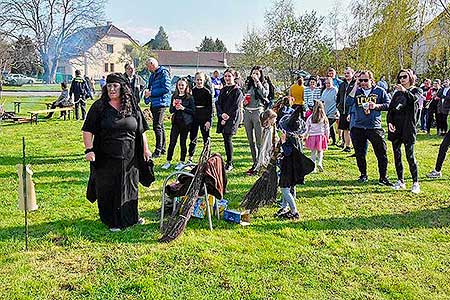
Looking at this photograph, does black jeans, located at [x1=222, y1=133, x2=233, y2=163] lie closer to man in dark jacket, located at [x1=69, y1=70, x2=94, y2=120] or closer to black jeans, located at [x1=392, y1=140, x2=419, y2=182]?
black jeans, located at [x1=392, y1=140, x2=419, y2=182]

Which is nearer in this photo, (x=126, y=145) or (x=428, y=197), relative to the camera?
(x=126, y=145)

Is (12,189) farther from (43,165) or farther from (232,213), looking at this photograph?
(232,213)

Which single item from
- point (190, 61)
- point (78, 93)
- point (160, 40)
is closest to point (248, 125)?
point (78, 93)

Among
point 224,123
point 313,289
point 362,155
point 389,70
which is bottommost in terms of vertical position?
point 313,289

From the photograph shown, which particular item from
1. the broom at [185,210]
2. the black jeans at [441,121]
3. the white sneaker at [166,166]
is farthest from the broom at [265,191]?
the black jeans at [441,121]

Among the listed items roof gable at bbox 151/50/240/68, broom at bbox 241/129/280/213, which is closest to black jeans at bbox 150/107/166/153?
broom at bbox 241/129/280/213

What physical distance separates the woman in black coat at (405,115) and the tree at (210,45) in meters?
82.0

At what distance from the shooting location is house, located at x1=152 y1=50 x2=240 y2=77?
74.5m

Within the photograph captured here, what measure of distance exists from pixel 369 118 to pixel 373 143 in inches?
17.4

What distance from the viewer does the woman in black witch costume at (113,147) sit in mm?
5160

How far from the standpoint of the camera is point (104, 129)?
16.9ft

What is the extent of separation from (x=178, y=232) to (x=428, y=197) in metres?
4.24

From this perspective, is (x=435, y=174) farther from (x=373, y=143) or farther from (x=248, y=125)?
(x=248, y=125)

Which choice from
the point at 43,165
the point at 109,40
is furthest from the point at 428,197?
the point at 109,40
